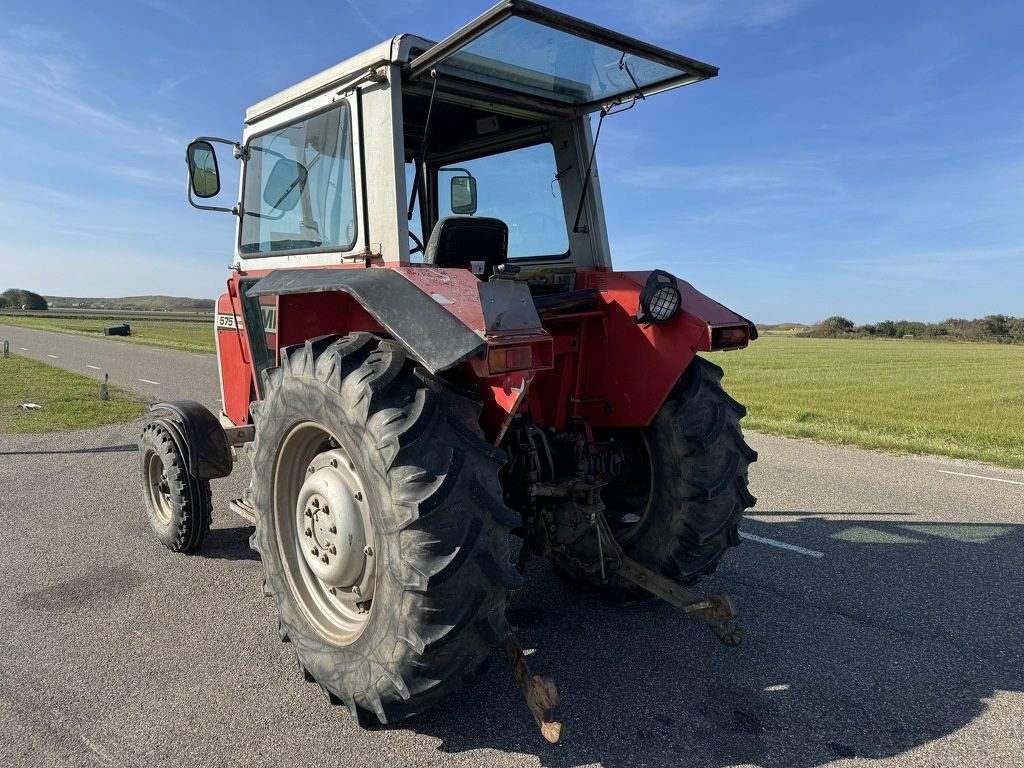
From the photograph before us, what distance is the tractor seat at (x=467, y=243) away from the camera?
137 inches

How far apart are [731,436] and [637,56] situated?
5.88ft

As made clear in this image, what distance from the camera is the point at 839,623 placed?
11.9 feet

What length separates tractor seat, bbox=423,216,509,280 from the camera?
11.4 feet

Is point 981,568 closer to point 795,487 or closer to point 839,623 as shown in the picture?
point 839,623

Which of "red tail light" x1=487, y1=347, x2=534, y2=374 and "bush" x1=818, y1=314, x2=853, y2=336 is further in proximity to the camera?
"bush" x1=818, y1=314, x2=853, y2=336

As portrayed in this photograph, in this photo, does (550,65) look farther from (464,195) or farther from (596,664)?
(596,664)

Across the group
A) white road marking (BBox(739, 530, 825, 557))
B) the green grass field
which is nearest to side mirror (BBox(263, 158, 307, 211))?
white road marking (BBox(739, 530, 825, 557))

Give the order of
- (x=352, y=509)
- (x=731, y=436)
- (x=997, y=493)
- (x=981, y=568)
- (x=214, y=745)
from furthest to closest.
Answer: (x=997, y=493), (x=981, y=568), (x=731, y=436), (x=352, y=509), (x=214, y=745)

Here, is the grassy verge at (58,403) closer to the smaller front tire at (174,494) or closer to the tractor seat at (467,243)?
the smaller front tire at (174,494)

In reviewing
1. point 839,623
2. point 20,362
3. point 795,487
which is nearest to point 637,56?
point 839,623

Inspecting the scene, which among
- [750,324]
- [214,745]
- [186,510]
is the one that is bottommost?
[214,745]

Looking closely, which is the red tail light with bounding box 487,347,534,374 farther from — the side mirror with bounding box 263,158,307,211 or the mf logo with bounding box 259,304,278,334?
the mf logo with bounding box 259,304,278,334

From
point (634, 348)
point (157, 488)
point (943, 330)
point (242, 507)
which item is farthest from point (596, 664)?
point (943, 330)

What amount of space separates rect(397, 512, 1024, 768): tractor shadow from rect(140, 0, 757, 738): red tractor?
26cm
